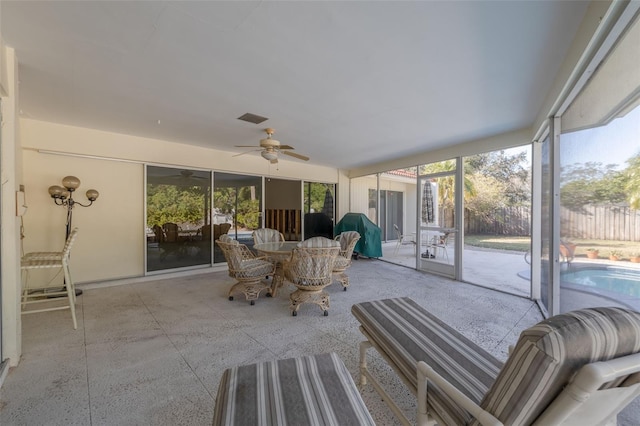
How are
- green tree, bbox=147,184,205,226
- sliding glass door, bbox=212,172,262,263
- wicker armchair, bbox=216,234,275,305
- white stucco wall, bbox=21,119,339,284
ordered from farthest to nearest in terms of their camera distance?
sliding glass door, bbox=212,172,262,263, green tree, bbox=147,184,205,226, white stucco wall, bbox=21,119,339,284, wicker armchair, bbox=216,234,275,305

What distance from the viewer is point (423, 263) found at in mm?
5477

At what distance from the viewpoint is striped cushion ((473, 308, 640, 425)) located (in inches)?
27.9

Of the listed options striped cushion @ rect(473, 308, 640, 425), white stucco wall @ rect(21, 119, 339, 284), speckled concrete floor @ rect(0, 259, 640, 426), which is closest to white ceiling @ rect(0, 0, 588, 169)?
white stucco wall @ rect(21, 119, 339, 284)

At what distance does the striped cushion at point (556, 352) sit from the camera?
71cm

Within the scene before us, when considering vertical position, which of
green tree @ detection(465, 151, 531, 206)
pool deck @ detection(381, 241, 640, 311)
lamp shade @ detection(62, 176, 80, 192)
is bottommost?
pool deck @ detection(381, 241, 640, 311)

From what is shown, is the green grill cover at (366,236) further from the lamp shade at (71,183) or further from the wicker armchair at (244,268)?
the lamp shade at (71,183)

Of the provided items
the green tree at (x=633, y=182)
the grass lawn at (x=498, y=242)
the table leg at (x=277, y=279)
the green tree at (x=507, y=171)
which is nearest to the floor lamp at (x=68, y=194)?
the table leg at (x=277, y=279)

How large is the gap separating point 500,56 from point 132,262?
19.1ft

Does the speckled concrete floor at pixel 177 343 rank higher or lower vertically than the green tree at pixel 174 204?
lower

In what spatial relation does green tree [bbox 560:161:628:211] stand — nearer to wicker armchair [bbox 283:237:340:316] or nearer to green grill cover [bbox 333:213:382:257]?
wicker armchair [bbox 283:237:340:316]

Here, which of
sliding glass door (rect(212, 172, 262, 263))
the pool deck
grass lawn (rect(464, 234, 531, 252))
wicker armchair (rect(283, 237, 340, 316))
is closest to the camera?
the pool deck

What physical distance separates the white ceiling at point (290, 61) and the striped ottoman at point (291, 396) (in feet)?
7.13

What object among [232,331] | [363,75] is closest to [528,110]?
[363,75]

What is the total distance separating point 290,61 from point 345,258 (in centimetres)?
284
